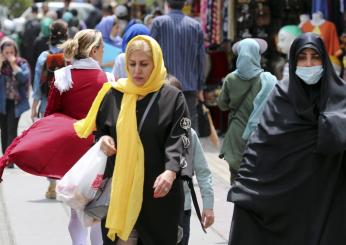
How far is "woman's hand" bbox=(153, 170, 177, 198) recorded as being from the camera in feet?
19.4

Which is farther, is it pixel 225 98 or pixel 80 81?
pixel 225 98

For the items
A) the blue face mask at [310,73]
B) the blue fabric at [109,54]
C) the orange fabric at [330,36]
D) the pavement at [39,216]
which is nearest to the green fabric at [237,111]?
the pavement at [39,216]

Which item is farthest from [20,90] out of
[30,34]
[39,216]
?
[30,34]

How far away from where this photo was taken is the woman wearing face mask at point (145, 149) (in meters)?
6.07

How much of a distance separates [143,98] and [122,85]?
161mm

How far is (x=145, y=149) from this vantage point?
6.10 m

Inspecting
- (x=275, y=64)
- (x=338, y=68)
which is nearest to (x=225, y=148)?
(x=338, y=68)

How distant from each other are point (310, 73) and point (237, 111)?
3.21m

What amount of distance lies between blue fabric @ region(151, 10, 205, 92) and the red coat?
407 centimetres

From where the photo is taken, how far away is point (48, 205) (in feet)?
36.1

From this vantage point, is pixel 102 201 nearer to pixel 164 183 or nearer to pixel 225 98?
pixel 164 183

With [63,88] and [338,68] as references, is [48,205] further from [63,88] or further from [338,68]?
[338,68]

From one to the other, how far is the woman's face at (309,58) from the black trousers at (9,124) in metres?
7.83

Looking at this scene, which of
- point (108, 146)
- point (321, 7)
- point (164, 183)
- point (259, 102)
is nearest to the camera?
point (164, 183)
